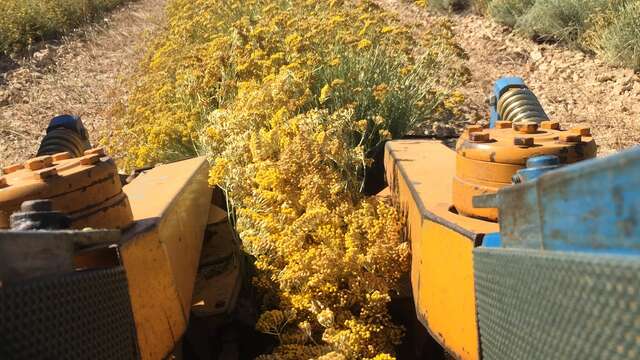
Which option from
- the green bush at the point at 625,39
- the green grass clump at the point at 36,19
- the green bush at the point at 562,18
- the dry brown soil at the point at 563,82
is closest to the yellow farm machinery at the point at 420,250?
the dry brown soil at the point at 563,82

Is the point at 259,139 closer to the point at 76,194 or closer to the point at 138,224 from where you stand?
the point at 138,224

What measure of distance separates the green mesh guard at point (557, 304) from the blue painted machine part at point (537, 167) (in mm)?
254

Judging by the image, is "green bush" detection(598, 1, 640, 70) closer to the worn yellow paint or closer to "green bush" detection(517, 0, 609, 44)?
"green bush" detection(517, 0, 609, 44)

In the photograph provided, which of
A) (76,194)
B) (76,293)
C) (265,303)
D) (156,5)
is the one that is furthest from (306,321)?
(156,5)

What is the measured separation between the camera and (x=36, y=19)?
11828mm

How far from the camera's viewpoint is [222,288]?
3.04m

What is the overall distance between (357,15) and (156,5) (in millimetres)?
11717

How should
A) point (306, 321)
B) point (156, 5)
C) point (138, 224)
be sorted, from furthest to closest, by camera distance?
1. point (156, 5)
2. point (306, 321)
3. point (138, 224)

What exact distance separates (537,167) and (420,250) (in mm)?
749

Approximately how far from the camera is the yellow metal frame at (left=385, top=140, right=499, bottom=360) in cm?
201

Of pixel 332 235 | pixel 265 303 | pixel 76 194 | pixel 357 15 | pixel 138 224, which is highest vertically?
pixel 357 15

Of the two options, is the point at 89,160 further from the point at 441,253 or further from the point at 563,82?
the point at 563,82

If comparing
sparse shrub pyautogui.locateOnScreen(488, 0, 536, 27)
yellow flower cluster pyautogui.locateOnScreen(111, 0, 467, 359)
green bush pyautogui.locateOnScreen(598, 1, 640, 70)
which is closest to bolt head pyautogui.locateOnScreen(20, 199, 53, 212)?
yellow flower cluster pyautogui.locateOnScreen(111, 0, 467, 359)

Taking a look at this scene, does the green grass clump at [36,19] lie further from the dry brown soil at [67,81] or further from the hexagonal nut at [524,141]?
the hexagonal nut at [524,141]
